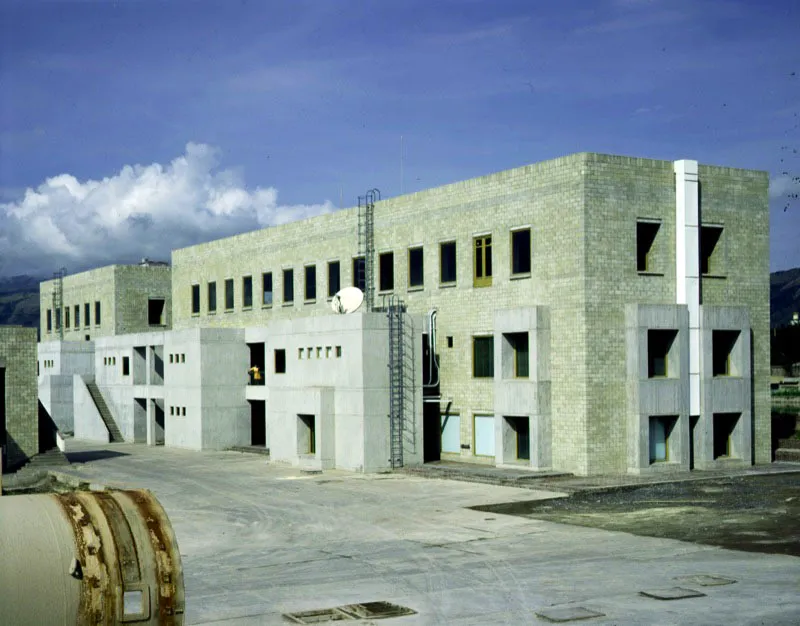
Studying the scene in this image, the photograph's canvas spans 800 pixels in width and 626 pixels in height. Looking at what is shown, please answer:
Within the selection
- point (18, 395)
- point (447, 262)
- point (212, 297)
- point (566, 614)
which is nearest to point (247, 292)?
point (212, 297)

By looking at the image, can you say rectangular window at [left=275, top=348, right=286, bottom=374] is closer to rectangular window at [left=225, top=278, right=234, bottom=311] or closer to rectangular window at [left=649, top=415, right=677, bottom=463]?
rectangular window at [left=225, top=278, right=234, bottom=311]

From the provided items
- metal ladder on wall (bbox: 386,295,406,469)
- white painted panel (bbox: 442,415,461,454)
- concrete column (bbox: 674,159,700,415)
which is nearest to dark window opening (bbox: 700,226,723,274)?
concrete column (bbox: 674,159,700,415)

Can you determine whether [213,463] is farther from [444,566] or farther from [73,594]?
[73,594]

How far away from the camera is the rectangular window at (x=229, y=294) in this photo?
58128 millimetres

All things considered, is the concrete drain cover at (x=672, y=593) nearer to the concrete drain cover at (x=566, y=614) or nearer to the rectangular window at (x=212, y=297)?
the concrete drain cover at (x=566, y=614)

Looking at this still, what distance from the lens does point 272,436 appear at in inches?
1785

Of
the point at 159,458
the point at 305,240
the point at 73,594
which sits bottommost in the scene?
the point at 159,458

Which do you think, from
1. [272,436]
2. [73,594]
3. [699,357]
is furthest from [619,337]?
[73,594]

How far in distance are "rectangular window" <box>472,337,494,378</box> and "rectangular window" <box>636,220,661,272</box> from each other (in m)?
6.52

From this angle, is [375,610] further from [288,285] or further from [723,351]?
[288,285]

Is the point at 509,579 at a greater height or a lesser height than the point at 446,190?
lesser

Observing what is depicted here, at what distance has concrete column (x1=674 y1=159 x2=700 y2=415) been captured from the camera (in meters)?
37.5

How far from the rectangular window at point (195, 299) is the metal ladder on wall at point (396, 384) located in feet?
76.6

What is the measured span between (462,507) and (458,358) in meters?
12.7
